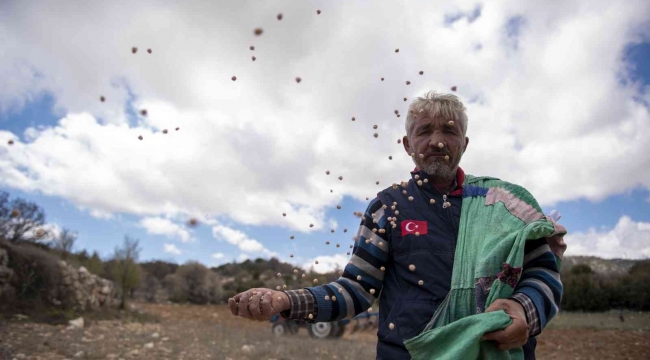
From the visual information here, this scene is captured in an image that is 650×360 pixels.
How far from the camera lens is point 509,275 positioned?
182 centimetres

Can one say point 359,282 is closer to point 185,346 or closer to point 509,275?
point 509,275

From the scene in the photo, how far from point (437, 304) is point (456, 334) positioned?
0.84 feet

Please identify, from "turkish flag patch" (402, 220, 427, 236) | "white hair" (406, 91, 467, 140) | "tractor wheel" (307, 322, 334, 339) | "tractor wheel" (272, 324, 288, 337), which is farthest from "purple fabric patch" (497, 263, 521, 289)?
"tractor wheel" (272, 324, 288, 337)

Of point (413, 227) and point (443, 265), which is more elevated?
point (413, 227)

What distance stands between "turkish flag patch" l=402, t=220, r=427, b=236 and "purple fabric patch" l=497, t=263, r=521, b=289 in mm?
453

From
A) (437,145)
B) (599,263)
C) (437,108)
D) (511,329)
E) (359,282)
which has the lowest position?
(511,329)

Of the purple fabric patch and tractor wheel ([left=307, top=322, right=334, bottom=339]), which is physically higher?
the purple fabric patch

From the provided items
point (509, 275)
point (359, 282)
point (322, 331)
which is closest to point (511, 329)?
point (509, 275)

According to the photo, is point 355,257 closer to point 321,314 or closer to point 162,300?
point 321,314

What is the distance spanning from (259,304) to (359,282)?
0.57m

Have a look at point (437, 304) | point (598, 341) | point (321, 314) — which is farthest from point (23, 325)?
point (598, 341)

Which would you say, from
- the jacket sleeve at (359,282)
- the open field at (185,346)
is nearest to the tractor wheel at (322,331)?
the open field at (185,346)

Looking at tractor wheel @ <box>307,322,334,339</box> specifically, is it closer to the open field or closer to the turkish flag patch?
the open field

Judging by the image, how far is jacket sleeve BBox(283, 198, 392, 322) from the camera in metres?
2.24
